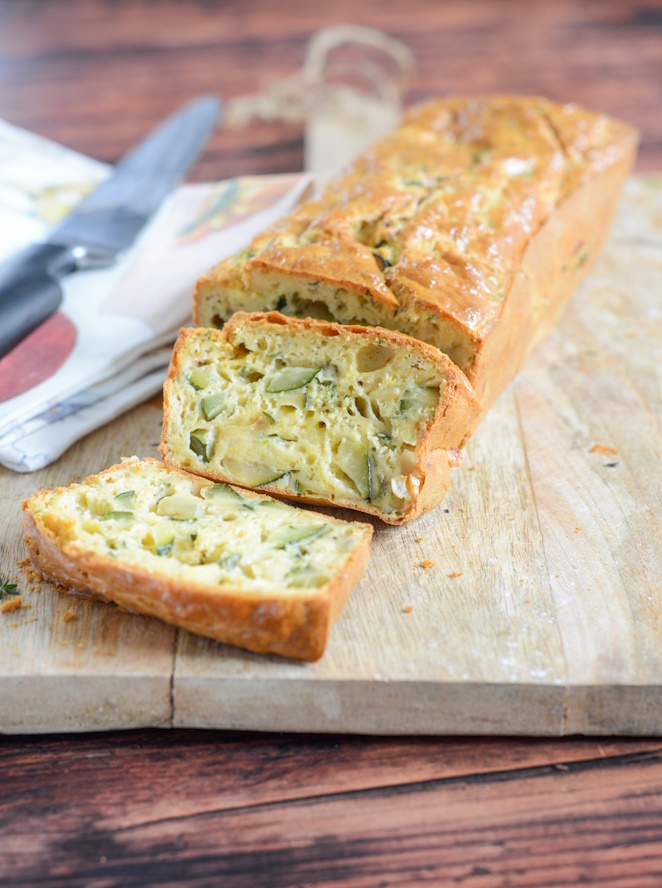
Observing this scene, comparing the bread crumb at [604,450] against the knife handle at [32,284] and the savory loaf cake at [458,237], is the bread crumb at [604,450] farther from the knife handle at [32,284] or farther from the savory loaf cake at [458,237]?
the knife handle at [32,284]

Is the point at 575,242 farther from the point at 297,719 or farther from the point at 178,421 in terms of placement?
the point at 297,719

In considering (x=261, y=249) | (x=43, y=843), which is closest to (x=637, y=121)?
(x=261, y=249)

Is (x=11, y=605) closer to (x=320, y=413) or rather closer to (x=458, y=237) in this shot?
(x=320, y=413)

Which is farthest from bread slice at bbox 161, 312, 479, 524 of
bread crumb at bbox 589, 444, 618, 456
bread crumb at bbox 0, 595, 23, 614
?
bread crumb at bbox 0, 595, 23, 614

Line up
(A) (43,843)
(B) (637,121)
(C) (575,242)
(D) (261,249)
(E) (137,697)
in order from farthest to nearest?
(B) (637,121) < (C) (575,242) < (D) (261,249) < (E) (137,697) < (A) (43,843)

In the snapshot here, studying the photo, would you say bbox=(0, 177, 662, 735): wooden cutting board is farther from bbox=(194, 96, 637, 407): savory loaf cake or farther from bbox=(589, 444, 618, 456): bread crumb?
bbox=(194, 96, 637, 407): savory loaf cake

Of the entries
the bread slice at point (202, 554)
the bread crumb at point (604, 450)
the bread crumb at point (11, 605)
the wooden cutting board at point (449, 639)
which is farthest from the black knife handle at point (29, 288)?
the bread crumb at point (604, 450)
